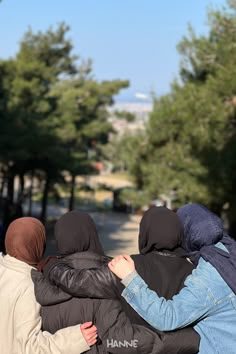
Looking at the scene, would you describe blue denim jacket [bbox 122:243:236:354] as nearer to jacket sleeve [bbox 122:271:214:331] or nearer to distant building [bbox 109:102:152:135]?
→ jacket sleeve [bbox 122:271:214:331]

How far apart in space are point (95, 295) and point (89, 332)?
14 cm

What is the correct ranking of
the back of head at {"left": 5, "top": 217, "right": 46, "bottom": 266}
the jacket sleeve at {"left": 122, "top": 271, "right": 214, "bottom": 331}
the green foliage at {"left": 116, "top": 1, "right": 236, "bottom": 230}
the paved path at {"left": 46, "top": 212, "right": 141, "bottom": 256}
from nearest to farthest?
the jacket sleeve at {"left": 122, "top": 271, "right": 214, "bottom": 331} → the back of head at {"left": 5, "top": 217, "right": 46, "bottom": 266} → the green foliage at {"left": 116, "top": 1, "right": 236, "bottom": 230} → the paved path at {"left": 46, "top": 212, "right": 141, "bottom": 256}

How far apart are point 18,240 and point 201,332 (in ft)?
2.53

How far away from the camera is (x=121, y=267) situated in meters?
2.19

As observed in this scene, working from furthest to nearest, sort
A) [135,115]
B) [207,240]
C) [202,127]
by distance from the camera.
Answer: [135,115], [202,127], [207,240]

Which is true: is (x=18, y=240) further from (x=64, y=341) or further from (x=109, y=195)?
(x=109, y=195)

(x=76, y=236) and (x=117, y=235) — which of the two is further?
(x=117, y=235)

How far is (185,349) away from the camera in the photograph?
2203 millimetres

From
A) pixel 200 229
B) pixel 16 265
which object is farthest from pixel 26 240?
pixel 200 229

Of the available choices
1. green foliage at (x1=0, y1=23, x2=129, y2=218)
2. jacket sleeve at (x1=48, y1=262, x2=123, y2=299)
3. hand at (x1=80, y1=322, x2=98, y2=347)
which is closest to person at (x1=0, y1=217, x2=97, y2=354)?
hand at (x1=80, y1=322, x2=98, y2=347)

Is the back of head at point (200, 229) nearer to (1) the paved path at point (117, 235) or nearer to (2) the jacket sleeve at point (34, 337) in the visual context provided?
(2) the jacket sleeve at point (34, 337)

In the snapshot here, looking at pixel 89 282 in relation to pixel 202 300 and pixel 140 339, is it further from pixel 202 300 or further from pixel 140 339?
pixel 202 300

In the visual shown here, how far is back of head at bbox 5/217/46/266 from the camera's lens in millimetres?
2277

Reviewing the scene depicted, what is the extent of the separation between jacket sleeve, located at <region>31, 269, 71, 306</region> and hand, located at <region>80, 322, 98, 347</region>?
121 millimetres
